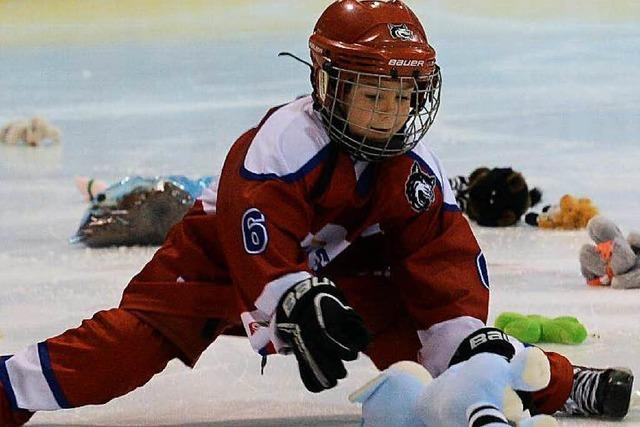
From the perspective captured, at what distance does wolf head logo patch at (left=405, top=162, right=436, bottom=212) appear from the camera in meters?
1.87

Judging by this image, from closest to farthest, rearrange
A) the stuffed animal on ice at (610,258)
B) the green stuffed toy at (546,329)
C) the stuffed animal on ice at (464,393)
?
1. the stuffed animal on ice at (464,393)
2. the green stuffed toy at (546,329)
3. the stuffed animal on ice at (610,258)

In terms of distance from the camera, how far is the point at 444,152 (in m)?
4.30

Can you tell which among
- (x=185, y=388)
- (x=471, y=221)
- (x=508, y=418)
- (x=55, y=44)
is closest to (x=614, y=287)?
(x=471, y=221)

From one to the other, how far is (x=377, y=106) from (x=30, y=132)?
10.7ft

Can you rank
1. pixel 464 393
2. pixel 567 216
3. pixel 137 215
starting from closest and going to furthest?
1. pixel 464 393
2. pixel 137 215
3. pixel 567 216

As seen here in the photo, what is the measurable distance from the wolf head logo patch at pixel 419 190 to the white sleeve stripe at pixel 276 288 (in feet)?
0.80

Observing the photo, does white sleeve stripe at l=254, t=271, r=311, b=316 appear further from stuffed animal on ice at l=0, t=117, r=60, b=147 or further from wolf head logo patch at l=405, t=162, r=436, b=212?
stuffed animal on ice at l=0, t=117, r=60, b=147

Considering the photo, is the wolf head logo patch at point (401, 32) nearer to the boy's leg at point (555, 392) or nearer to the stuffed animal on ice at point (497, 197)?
the boy's leg at point (555, 392)

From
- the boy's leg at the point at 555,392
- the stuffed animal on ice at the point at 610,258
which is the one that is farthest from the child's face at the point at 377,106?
the stuffed animal on ice at the point at 610,258

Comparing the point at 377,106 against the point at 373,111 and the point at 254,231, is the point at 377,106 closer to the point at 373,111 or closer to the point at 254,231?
the point at 373,111

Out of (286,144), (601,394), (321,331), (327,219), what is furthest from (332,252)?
(601,394)

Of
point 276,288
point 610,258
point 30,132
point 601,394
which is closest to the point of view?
point 276,288

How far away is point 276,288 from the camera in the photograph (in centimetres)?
168

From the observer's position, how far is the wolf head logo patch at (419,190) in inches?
73.7
